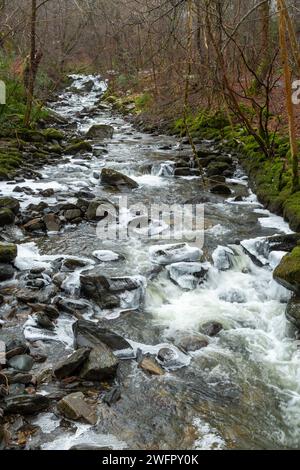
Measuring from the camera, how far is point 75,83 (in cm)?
3538

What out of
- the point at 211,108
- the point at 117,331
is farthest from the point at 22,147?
the point at 117,331

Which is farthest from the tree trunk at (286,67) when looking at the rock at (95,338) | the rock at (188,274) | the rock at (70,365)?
the rock at (70,365)

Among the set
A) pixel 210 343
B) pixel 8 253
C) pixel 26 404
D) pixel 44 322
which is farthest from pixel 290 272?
pixel 8 253

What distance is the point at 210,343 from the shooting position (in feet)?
17.1

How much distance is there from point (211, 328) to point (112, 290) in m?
1.43

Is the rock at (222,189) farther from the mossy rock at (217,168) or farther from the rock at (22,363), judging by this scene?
the rock at (22,363)

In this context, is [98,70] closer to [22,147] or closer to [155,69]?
[155,69]

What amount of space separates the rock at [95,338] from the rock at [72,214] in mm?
3807

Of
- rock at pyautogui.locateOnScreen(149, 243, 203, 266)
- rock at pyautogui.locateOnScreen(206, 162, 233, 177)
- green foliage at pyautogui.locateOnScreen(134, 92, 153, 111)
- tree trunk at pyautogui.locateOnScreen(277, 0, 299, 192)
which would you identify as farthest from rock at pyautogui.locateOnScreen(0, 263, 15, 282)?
green foliage at pyautogui.locateOnScreen(134, 92, 153, 111)

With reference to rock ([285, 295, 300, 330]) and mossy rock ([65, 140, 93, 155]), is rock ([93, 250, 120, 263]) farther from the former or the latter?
mossy rock ([65, 140, 93, 155])

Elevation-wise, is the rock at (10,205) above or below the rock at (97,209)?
above

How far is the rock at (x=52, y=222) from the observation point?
824 centimetres

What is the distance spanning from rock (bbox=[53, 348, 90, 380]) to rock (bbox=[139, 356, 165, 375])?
61 cm

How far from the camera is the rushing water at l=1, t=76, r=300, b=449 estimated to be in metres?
3.93
